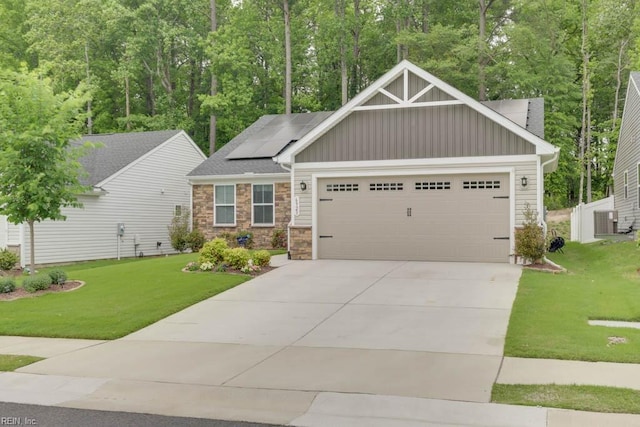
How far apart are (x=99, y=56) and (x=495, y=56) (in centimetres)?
2536

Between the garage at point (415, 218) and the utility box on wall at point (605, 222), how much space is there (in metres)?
8.98

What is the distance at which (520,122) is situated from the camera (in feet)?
58.7

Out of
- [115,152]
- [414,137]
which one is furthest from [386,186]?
[115,152]

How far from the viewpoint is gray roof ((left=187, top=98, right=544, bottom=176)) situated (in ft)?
63.5

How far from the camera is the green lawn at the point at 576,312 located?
745 centimetres

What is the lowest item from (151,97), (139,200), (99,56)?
(139,200)

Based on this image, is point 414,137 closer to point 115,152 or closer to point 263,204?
point 263,204

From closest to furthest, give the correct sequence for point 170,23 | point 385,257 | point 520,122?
point 385,257, point 520,122, point 170,23

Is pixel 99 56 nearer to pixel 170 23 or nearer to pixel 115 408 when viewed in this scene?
pixel 170 23

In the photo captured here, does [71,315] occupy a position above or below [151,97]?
below

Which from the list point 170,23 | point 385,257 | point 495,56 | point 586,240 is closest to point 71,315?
point 385,257

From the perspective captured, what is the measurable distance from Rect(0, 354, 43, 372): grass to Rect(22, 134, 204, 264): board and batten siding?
13568 mm

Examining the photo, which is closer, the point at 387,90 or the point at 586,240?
the point at 387,90

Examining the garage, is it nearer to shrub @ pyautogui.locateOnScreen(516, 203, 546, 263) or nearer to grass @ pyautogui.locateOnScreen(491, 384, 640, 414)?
shrub @ pyautogui.locateOnScreen(516, 203, 546, 263)
